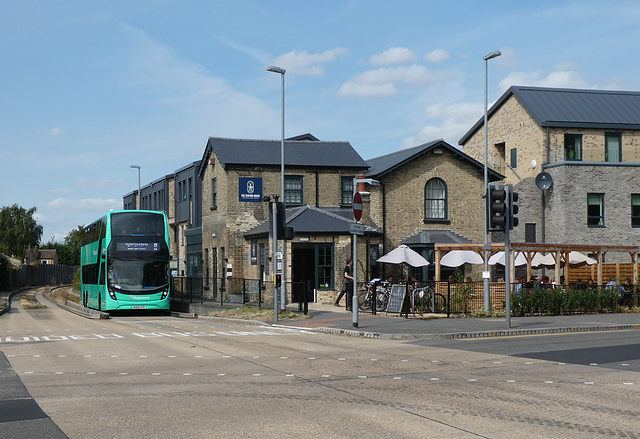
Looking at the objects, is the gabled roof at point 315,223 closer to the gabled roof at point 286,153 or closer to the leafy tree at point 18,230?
the gabled roof at point 286,153

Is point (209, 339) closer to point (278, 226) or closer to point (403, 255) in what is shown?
point (278, 226)

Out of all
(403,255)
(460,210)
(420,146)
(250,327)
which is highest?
(420,146)

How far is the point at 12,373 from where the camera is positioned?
12.0m

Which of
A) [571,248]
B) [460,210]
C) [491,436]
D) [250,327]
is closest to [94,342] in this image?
[250,327]

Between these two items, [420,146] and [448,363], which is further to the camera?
[420,146]

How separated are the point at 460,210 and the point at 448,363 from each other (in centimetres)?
2765

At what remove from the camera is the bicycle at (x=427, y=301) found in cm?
2444

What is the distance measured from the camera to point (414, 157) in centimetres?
3900

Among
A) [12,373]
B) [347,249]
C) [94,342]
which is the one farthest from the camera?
[347,249]

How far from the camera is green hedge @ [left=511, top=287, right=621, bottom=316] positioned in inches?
949

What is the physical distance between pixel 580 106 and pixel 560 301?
22576 millimetres

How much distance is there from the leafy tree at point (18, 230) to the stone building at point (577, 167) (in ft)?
229

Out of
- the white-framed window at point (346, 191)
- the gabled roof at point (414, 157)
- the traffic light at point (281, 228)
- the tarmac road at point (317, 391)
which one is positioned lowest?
the tarmac road at point (317, 391)

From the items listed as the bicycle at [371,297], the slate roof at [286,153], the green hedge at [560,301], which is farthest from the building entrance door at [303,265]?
the green hedge at [560,301]
